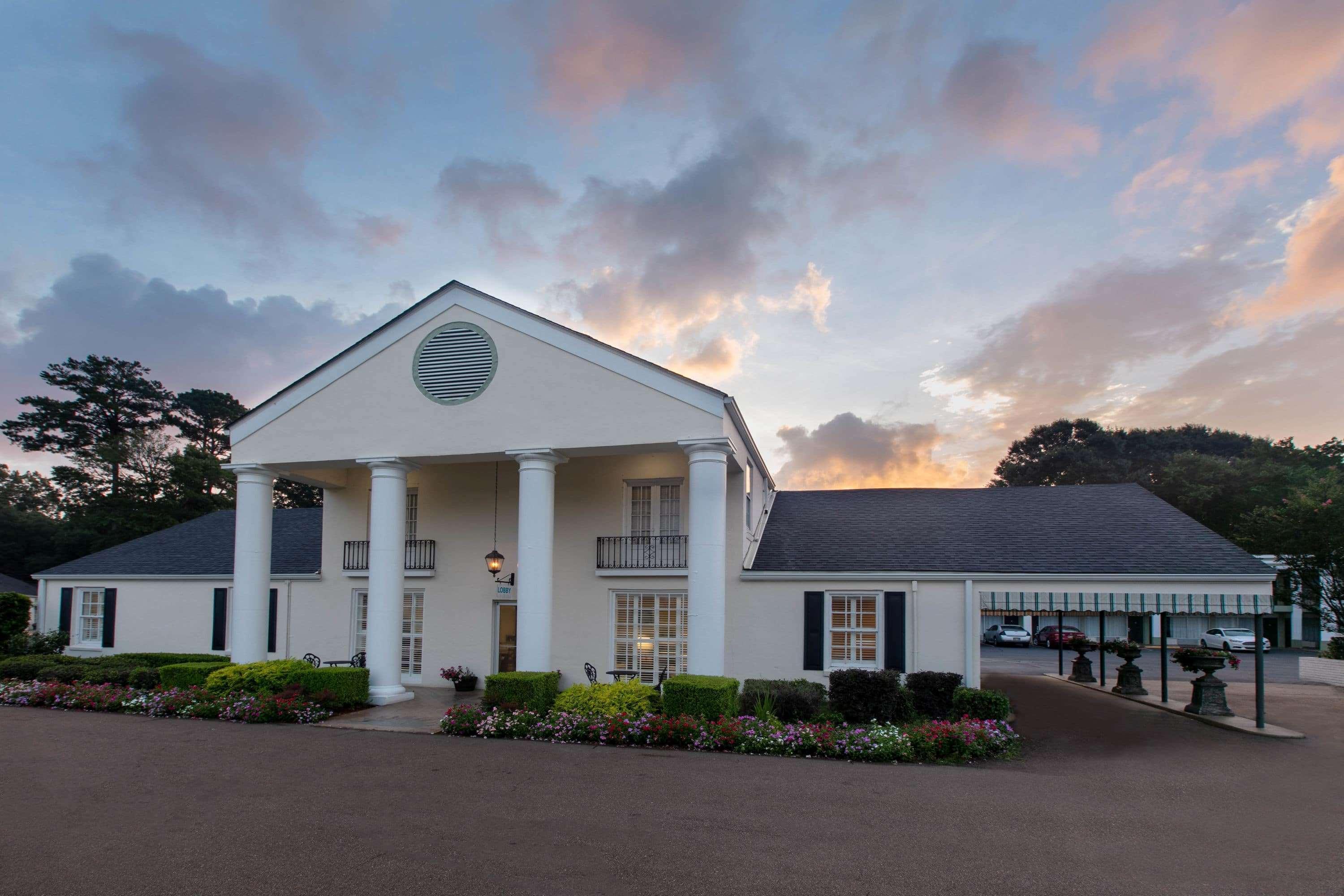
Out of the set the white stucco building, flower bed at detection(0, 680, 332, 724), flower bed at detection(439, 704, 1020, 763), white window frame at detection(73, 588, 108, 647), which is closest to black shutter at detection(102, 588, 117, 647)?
white window frame at detection(73, 588, 108, 647)

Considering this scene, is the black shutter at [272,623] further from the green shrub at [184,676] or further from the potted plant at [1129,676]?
the potted plant at [1129,676]

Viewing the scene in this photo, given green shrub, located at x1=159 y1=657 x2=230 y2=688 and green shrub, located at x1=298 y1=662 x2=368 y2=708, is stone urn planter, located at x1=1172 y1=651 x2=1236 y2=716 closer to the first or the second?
green shrub, located at x1=298 y1=662 x2=368 y2=708

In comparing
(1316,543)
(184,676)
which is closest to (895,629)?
(184,676)

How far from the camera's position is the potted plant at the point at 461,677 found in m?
17.7

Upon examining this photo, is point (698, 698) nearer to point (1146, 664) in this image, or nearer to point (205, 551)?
point (205, 551)

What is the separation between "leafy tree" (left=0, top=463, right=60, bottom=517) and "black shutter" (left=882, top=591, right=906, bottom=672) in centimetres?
5512

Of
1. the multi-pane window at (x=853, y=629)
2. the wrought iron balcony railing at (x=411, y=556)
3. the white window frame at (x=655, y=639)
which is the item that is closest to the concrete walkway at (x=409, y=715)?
the wrought iron balcony railing at (x=411, y=556)

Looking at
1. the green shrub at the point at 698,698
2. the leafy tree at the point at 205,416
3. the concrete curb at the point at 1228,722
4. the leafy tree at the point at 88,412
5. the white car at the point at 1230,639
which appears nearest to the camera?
the green shrub at the point at 698,698

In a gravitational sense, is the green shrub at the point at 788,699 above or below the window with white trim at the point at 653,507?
below

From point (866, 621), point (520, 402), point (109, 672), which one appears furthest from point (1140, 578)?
point (109, 672)

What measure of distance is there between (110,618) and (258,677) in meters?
11.2

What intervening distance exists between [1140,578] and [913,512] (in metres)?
5.62

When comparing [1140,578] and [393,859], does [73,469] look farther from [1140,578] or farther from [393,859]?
[1140,578]

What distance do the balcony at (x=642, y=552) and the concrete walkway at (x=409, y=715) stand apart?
13.4 ft
